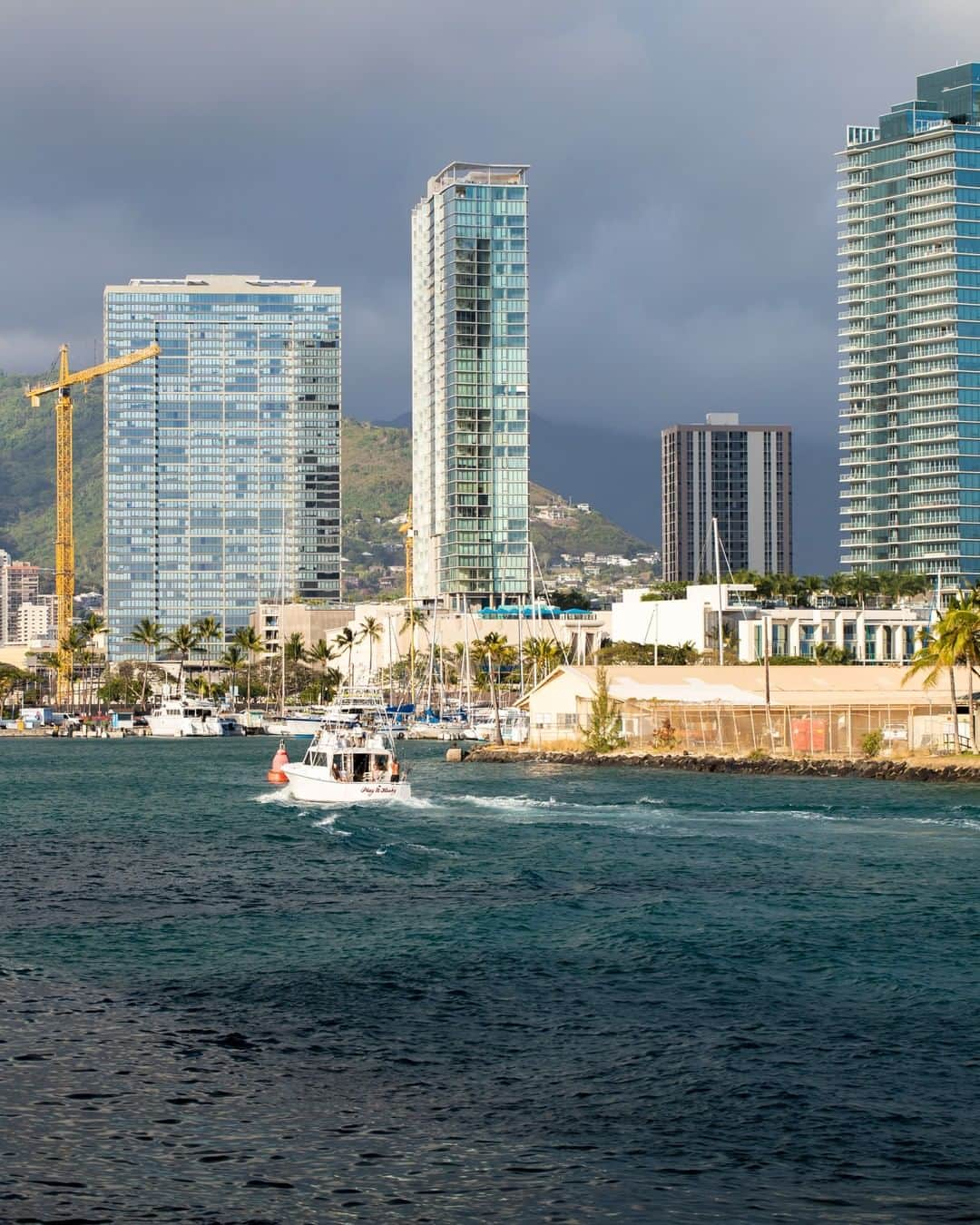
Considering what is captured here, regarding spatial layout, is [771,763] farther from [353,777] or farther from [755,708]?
[353,777]

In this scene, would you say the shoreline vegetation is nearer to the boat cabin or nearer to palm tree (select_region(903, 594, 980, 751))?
palm tree (select_region(903, 594, 980, 751))

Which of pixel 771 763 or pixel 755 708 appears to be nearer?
pixel 771 763

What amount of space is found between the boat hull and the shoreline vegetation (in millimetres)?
36985

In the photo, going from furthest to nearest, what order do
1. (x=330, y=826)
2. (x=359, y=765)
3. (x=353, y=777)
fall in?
(x=359, y=765), (x=353, y=777), (x=330, y=826)

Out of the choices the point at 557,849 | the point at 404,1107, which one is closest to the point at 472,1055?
the point at 404,1107

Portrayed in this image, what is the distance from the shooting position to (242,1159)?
29.6 m

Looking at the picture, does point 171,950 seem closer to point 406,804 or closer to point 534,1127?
point 534,1127

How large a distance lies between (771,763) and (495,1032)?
92977 mm

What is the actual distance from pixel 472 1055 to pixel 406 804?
6236cm

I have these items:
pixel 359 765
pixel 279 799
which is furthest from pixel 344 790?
pixel 279 799

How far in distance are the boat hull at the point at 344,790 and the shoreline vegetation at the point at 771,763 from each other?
121ft

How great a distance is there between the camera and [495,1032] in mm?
38750

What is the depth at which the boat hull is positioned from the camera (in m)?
97.1

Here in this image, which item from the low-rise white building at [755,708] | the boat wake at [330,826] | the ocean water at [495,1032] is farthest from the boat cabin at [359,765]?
the low-rise white building at [755,708]
